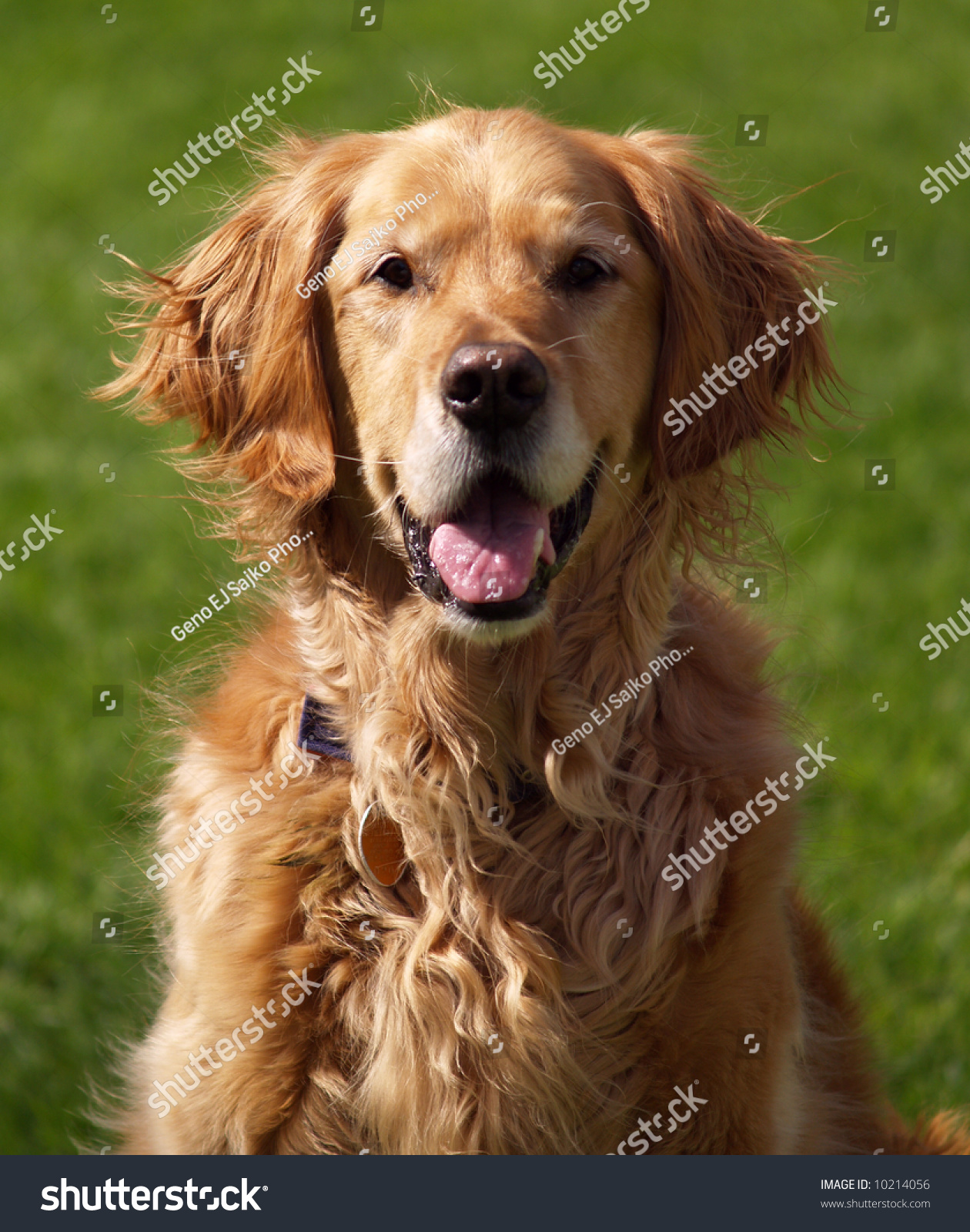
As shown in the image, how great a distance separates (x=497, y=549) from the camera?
3.13 metres

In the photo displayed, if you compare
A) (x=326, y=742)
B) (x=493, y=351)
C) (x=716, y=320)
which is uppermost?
(x=493, y=351)

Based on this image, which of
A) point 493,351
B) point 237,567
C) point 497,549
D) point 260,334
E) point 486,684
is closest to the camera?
point 493,351

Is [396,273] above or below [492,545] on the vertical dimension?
above

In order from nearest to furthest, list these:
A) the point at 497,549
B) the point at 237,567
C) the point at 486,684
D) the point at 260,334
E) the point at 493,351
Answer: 1. the point at 493,351
2. the point at 497,549
3. the point at 486,684
4. the point at 260,334
5. the point at 237,567

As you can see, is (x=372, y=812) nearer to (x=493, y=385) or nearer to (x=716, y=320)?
(x=493, y=385)

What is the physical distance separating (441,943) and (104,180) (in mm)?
10591

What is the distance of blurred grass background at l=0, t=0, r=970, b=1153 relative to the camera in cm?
479

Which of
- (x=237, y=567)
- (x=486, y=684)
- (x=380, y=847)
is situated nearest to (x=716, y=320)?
(x=486, y=684)

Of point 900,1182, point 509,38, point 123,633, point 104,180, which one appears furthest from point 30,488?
point 509,38

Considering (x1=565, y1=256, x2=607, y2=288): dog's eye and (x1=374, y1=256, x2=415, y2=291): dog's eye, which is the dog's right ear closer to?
(x1=374, y1=256, x2=415, y2=291): dog's eye

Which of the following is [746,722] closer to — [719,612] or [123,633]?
[719,612]

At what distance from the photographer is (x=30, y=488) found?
8.14 meters

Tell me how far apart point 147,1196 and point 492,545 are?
1.82 metres

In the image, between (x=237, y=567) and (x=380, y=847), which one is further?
(x=237, y=567)
